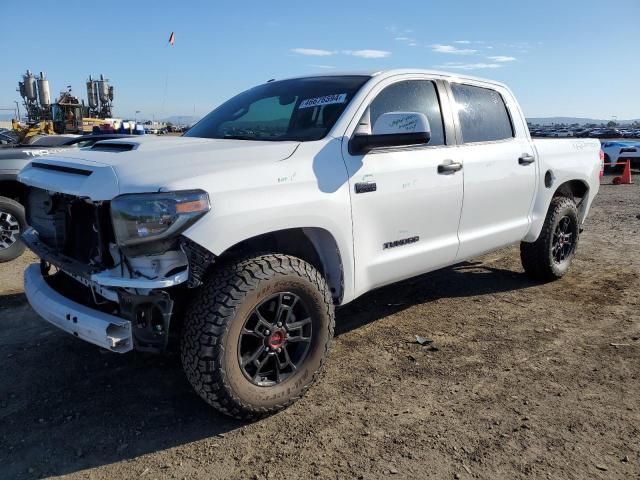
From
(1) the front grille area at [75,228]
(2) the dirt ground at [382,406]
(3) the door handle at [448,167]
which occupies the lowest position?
(2) the dirt ground at [382,406]

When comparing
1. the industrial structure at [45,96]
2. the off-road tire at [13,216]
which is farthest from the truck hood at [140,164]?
the industrial structure at [45,96]

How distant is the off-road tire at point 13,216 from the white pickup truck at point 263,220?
3121mm

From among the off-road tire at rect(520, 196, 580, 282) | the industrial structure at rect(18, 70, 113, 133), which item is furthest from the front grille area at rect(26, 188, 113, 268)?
the industrial structure at rect(18, 70, 113, 133)

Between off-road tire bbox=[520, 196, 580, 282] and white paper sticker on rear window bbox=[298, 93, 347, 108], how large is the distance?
2.71 metres

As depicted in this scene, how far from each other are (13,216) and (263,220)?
4.93 meters

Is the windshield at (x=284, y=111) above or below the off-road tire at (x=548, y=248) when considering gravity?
above

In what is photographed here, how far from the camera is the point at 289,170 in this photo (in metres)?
2.98

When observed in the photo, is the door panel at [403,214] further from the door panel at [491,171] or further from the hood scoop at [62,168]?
the hood scoop at [62,168]

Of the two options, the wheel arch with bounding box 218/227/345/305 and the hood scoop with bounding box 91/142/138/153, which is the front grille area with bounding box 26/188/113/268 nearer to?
the hood scoop with bounding box 91/142/138/153

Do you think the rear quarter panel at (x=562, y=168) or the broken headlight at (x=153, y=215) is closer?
the broken headlight at (x=153, y=215)

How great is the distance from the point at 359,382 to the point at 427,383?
43cm

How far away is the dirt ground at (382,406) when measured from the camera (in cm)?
262

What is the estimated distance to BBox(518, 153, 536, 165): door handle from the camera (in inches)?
183

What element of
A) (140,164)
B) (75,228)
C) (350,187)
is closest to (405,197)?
(350,187)
